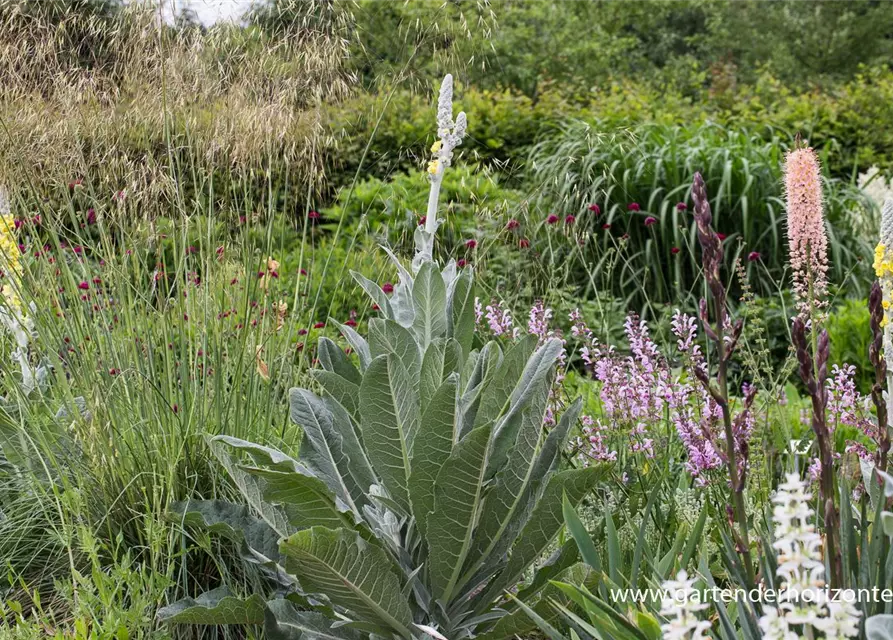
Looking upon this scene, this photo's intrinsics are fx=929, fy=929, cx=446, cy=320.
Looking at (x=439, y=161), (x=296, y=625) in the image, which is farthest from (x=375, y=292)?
(x=296, y=625)

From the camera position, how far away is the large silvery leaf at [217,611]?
6.37ft

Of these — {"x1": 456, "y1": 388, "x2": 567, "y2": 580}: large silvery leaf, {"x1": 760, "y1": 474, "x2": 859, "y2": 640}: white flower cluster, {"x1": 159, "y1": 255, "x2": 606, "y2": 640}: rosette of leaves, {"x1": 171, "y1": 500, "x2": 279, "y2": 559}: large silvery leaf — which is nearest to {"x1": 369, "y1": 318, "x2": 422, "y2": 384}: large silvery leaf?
{"x1": 159, "y1": 255, "x2": 606, "y2": 640}: rosette of leaves

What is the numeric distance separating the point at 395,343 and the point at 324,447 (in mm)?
288

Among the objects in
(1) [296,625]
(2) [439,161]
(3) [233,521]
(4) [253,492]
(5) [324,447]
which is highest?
(2) [439,161]

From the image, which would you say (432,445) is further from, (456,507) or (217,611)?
(217,611)

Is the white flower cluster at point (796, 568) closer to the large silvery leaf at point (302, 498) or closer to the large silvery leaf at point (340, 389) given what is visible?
the large silvery leaf at point (302, 498)

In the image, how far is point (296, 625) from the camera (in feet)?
6.62

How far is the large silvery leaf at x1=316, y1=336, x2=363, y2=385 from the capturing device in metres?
2.26

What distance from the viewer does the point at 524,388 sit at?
2031 mm

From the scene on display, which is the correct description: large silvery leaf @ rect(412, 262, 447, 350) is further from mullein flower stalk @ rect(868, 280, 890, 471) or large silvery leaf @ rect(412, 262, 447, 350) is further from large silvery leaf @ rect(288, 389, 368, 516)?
mullein flower stalk @ rect(868, 280, 890, 471)

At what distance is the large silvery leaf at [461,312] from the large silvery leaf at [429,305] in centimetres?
6

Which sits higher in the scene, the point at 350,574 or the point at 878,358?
the point at 878,358

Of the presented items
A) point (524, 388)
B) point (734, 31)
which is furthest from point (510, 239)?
point (734, 31)

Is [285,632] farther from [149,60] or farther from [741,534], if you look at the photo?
[149,60]
